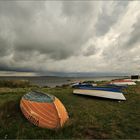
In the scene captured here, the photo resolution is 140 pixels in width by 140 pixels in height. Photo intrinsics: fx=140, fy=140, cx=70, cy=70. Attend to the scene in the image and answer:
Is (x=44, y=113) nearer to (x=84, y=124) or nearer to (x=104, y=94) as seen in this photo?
(x=84, y=124)

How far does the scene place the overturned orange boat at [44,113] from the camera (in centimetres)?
652

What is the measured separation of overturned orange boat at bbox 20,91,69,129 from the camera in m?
6.52

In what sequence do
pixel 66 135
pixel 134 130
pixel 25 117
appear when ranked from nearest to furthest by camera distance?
pixel 66 135 < pixel 134 130 < pixel 25 117

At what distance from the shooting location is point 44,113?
6996 millimetres

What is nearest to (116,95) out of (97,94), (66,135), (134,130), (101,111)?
(97,94)

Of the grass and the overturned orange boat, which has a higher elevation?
the overturned orange boat

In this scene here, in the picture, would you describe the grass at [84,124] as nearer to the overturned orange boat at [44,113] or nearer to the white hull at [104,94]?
the overturned orange boat at [44,113]

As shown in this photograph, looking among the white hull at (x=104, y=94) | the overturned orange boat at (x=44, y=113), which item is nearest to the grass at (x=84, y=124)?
the overturned orange boat at (x=44, y=113)

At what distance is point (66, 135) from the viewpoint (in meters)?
5.77

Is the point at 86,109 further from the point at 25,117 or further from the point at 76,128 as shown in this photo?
the point at 25,117

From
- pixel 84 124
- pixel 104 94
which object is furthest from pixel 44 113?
pixel 104 94

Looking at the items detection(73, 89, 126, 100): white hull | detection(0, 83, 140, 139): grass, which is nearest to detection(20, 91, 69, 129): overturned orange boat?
detection(0, 83, 140, 139): grass

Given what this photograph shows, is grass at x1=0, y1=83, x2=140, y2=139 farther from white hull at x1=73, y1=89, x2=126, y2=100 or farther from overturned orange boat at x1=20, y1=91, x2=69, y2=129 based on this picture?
white hull at x1=73, y1=89, x2=126, y2=100

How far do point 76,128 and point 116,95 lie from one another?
20.2ft
